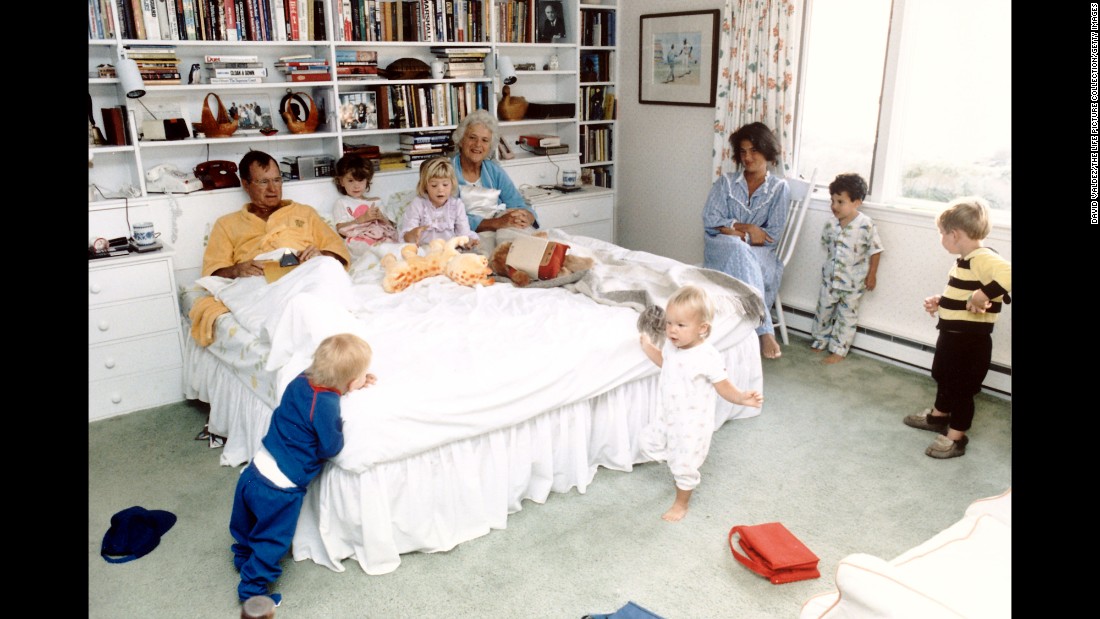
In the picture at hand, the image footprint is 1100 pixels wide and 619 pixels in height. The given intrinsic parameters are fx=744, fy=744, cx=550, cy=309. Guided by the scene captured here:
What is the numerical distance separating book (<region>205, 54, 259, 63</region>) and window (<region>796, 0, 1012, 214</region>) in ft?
9.22

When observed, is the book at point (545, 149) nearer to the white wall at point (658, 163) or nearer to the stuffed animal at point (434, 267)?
the white wall at point (658, 163)

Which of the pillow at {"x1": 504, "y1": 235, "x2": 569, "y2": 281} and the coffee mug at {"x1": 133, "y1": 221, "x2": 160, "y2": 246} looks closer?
the pillow at {"x1": 504, "y1": 235, "x2": 569, "y2": 281}

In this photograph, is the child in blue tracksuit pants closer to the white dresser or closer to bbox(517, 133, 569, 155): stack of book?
the white dresser

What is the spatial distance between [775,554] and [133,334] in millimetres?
2738

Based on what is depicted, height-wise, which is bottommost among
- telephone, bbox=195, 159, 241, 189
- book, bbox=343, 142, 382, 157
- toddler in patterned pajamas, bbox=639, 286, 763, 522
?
toddler in patterned pajamas, bbox=639, 286, 763, 522

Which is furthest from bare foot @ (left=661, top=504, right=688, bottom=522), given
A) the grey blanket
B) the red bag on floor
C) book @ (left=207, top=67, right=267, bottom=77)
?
book @ (left=207, top=67, right=267, bottom=77)

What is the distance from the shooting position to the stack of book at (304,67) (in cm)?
378

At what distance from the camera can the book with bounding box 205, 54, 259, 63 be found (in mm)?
3586

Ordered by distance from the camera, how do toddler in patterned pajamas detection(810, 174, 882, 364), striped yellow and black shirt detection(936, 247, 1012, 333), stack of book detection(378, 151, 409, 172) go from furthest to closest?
1. stack of book detection(378, 151, 409, 172)
2. toddler in patterned pajamas detection(810, 174, 882, 364)
3. striped yellow and black shirt detection(936, 247, 1012, 333)

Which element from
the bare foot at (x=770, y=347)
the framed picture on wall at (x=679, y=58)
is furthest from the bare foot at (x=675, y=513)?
the framed picture on wall at (x=679, y=58)

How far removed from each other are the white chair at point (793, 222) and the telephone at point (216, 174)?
9.24 feet

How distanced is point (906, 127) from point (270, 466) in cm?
327
